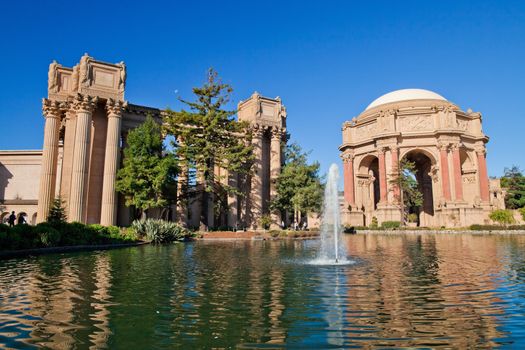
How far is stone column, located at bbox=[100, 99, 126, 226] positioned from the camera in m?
28.7

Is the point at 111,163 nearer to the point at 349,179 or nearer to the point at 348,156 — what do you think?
the point at 349,179

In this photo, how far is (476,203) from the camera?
51500mm

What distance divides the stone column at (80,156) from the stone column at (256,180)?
14.4m

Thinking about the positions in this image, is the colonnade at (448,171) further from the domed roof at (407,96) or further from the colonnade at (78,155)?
the colonnade at (78,155)

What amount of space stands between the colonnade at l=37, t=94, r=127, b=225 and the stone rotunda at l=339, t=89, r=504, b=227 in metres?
36.4

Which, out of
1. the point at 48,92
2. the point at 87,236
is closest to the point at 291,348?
the point at 87,236

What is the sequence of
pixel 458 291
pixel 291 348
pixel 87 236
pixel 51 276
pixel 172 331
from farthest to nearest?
pixel 87 236, pixel 51 276, pixel 458 291, pixel 172 331, pixel 291 348

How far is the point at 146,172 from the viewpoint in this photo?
28312 mm

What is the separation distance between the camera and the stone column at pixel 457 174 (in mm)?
51688

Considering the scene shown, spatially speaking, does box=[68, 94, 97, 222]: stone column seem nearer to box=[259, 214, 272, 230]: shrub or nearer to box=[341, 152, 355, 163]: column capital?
box=[259, 214, 272, 230]: shrub

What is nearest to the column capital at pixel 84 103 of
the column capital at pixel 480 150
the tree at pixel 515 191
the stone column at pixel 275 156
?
the stone column at pixel 275 156

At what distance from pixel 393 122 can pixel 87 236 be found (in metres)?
47.1

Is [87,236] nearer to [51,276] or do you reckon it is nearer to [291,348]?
[51,276]

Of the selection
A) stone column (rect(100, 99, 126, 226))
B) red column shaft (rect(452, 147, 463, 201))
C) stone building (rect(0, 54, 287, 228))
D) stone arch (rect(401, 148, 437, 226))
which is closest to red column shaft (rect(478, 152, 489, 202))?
red column shaft (rect(452, 147, 463, 201))
